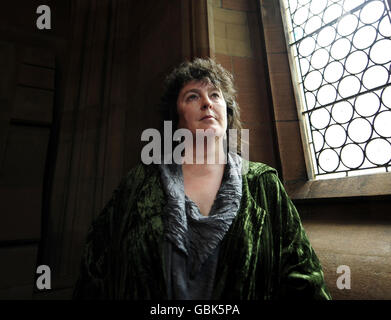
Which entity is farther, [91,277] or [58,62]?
[58,62]

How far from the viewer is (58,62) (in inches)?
65.8

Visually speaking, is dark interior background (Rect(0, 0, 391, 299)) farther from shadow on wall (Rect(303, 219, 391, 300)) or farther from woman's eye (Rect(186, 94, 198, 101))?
woman's eye (Rect(186, 94, 198, 101))

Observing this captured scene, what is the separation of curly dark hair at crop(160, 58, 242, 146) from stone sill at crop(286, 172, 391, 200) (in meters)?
0.59

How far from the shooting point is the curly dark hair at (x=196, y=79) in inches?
28.0

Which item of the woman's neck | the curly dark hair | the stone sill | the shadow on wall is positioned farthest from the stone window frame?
the woman's neck

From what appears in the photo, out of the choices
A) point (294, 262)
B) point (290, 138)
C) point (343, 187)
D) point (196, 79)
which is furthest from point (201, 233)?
point (290, 138)

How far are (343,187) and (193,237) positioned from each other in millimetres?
889

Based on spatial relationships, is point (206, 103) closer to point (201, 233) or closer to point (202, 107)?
point (202, 107)

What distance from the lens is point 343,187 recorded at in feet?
3.17

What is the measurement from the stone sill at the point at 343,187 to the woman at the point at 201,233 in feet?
1.81

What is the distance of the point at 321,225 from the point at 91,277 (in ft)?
3.31
